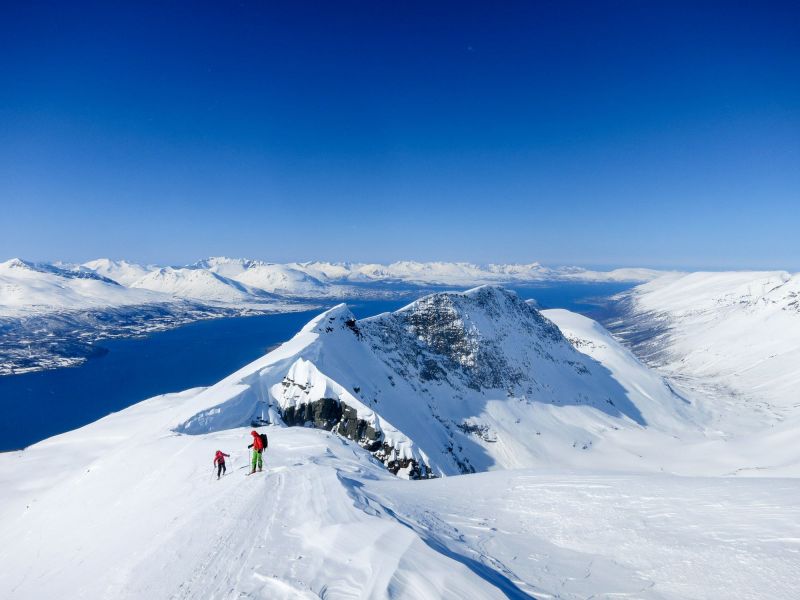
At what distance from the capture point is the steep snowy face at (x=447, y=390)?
41812mm

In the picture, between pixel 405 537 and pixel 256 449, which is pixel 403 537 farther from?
pixel 256 449

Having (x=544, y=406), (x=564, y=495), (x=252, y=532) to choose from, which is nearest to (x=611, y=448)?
(x=544, y=406)

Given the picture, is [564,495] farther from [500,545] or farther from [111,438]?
[111,438]

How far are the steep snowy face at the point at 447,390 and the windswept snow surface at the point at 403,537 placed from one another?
56.4 ft

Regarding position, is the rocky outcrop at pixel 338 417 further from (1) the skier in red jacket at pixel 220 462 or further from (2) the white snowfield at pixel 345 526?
(1) the skier in red jacket at pixel 220 462

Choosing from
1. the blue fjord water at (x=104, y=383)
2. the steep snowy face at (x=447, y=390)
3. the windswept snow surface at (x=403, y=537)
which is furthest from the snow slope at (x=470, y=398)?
the blue fjord water at (x=104, y=383)

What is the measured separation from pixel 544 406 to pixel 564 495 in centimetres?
6904

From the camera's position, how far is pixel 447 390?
7031cm

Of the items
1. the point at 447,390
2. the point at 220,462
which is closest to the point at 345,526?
the point at 220,462

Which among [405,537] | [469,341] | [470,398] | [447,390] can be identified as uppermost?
[405,537]

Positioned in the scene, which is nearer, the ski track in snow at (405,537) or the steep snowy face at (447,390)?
the ski track in snow at (405,537)

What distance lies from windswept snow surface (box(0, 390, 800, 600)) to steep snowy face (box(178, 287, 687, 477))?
56.4 feet

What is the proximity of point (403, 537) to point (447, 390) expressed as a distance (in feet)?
208

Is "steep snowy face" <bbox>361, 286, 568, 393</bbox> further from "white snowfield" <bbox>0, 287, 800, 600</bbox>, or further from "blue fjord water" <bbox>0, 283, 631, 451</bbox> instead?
"blue fjord water" <bbox>0, 283, 631, 451</bbox>
